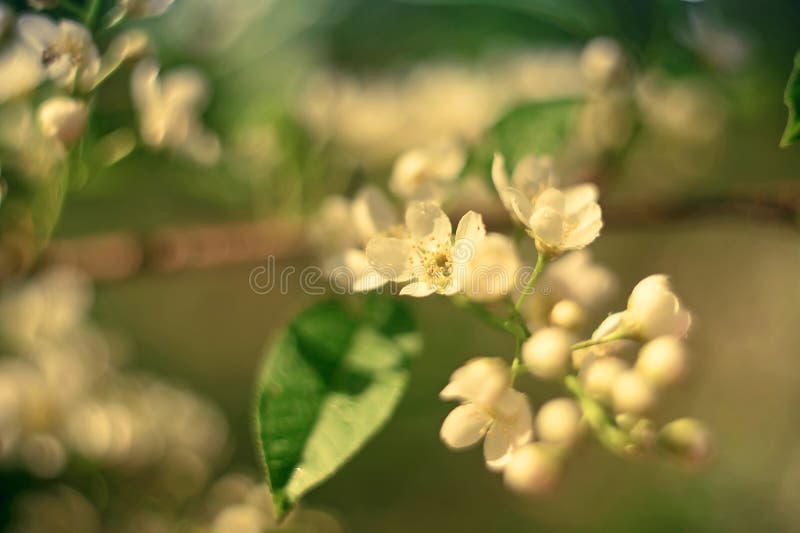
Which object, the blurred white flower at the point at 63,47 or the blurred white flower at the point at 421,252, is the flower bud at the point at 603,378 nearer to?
the blurred white flower at the point at 421,252

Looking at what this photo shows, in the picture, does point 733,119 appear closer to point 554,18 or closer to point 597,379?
point 554,18

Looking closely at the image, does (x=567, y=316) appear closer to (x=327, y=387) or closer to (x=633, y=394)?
(x=633, y=394)

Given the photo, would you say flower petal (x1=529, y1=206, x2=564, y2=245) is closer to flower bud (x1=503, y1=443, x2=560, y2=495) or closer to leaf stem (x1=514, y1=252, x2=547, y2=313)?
leaf stem (x1=514, y1=252, x2=547, y2=313)

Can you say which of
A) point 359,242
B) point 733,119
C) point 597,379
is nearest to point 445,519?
point 733,119

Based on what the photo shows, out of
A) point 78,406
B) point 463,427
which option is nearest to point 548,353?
point 463,427

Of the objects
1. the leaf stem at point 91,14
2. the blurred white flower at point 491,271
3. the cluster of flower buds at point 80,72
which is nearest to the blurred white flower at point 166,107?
the cluster of flower buds at point 80,72

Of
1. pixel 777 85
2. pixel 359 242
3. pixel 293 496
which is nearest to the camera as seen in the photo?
pixel 293 496

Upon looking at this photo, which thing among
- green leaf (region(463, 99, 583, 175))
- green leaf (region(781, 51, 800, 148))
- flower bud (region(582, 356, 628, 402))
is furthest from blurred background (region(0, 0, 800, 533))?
green leaf (region(781, 51, 800, 148))

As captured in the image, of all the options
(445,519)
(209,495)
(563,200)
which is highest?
(563,200)
